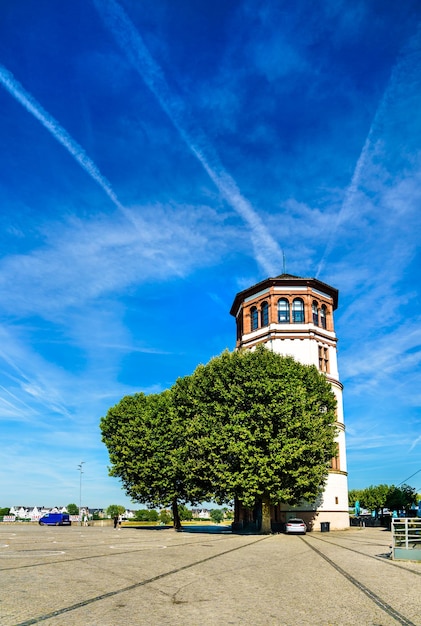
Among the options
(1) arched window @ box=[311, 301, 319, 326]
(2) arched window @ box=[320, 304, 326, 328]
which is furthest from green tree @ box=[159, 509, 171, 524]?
(1) arched window @ box=[311, 301, 319, 326]

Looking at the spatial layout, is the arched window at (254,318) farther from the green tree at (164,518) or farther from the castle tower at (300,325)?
the green tree at (164,518)

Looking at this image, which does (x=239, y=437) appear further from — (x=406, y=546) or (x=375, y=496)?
(x=375, y=496)

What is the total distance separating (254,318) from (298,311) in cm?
556

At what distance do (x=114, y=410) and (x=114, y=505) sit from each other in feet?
318

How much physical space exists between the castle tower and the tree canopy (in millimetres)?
10966

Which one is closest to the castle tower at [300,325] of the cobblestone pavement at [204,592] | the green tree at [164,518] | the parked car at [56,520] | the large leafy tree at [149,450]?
the large leafy tree at [149,450]

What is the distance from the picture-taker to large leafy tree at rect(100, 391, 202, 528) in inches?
1838

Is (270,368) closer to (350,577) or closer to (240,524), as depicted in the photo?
(240,524)

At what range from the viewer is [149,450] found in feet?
158

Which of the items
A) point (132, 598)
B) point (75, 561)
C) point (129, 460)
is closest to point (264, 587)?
point (132, 598)

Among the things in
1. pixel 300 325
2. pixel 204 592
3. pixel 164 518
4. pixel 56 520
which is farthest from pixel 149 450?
pixel 164 518

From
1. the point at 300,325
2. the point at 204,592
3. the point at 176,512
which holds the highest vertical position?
the point at 300,325

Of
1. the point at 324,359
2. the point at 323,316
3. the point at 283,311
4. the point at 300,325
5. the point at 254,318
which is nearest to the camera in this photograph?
the point at 300,325

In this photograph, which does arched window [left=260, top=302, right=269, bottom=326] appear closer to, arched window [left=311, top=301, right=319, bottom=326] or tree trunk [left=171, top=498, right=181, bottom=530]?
arched window [left=311, top=301, right=319, bottom=326]
